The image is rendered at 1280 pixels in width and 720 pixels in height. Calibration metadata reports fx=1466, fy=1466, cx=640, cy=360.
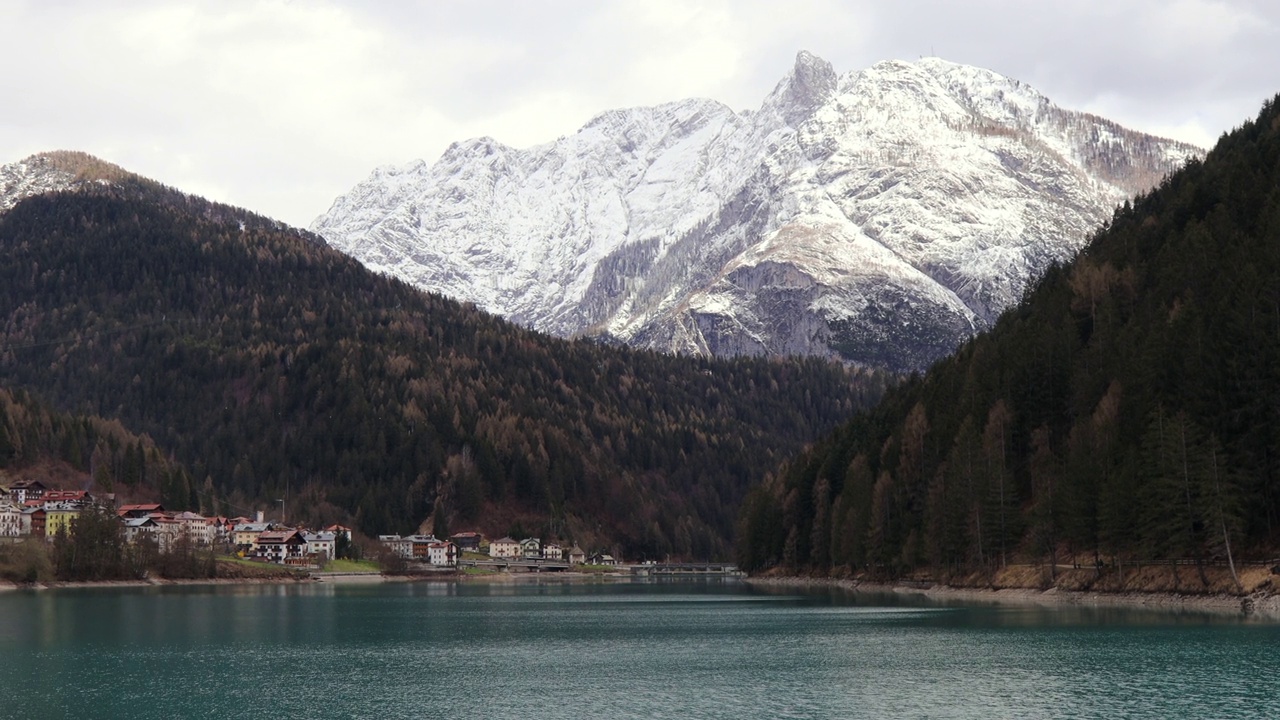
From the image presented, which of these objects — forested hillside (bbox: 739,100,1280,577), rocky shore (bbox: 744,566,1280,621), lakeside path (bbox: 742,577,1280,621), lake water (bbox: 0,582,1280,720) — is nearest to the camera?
lake water (bbox: 0,582,1280,720)

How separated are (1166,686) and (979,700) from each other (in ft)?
30.9

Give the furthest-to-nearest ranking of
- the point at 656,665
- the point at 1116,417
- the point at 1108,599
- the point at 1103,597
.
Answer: the point at 1116,417 < the point at 1103,597 < the point at 1108,599 < the point at 656,665

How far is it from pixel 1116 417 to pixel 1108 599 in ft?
55.6

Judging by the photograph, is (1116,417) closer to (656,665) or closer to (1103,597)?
(1103,597)

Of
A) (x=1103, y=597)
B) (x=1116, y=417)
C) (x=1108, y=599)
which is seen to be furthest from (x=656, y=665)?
(x=1116, y=417)

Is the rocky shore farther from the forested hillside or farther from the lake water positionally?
the forested hillside

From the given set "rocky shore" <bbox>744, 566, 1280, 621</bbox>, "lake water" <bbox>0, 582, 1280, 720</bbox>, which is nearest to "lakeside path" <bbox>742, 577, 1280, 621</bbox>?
"rocky shore" <bbox>744, 566, 1280, 621</bbox>

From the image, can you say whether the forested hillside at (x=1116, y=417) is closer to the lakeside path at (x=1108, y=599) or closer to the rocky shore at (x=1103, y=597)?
the rocky shore at (x=1103, y=597)

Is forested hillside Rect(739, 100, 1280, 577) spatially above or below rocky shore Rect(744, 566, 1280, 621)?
above

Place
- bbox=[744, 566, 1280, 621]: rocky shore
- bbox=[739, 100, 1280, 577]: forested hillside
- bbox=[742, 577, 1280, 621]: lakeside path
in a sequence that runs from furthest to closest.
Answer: bbox=[739, 100, 1280, 577]: forested hillside
bbox=[744, 566, 1280, 621]: rocky shore
bbox=[742, 577, 1280, 621]: lakeside path

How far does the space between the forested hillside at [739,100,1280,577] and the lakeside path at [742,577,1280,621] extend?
3.09 metres

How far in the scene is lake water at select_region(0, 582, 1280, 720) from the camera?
71312 millimetres

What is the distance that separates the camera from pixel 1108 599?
118812 millimetres

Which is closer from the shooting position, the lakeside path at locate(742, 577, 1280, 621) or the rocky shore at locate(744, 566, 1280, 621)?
the lakeside path at locate(742, 577, 1280, 621)
